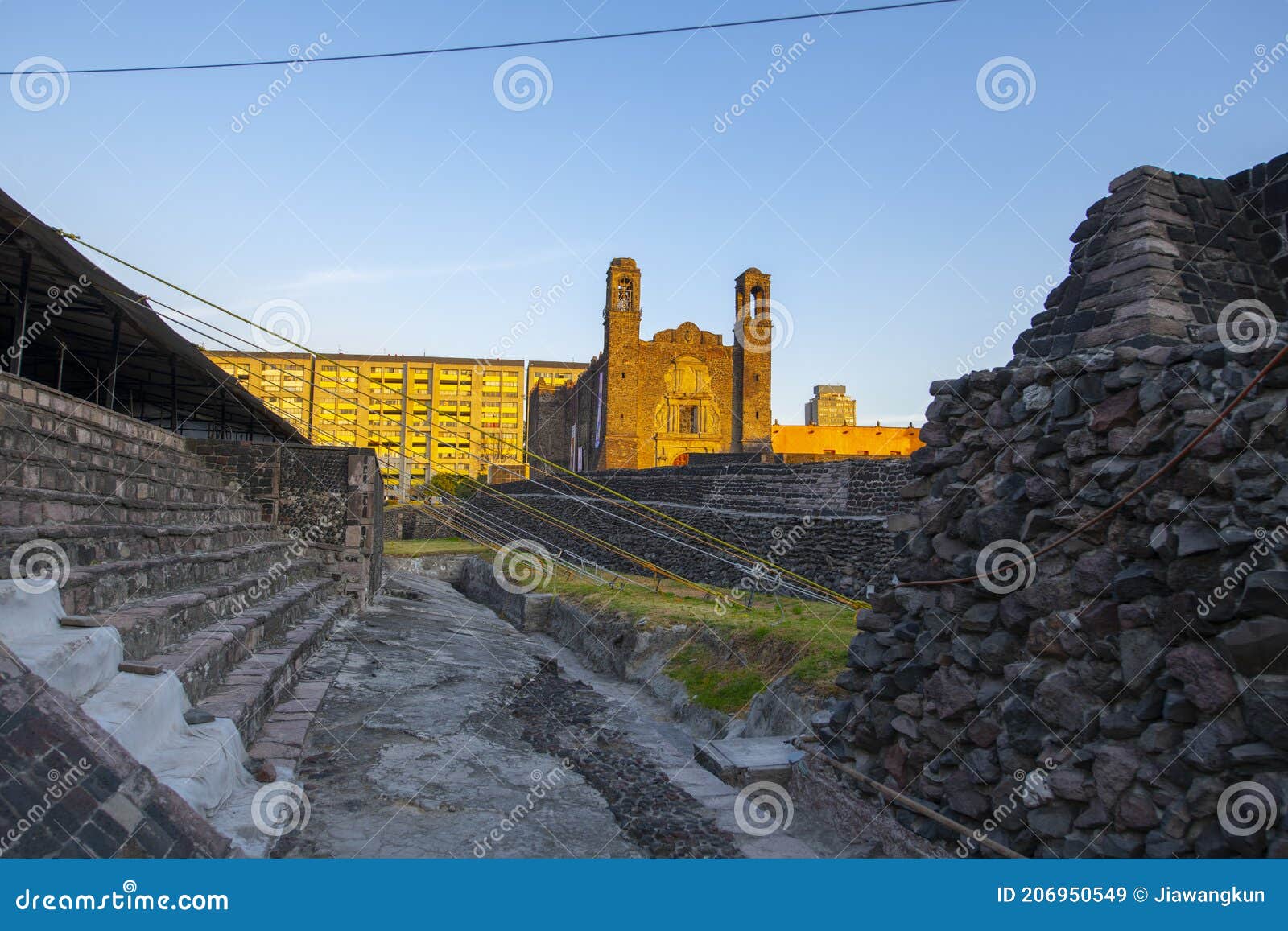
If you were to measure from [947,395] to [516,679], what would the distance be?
21.6 feet

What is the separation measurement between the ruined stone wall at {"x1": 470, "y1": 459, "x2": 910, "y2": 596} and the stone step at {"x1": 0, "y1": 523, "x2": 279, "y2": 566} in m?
6.00

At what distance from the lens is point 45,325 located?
770cm

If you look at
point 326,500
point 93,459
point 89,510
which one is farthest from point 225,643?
point 326,500

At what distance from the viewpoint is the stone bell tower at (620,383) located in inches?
1583

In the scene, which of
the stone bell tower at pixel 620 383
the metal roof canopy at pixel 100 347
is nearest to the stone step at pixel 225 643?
the metal roof canopy at pixel 100 347

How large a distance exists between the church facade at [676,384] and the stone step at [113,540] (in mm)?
32876

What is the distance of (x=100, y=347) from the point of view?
376 inches

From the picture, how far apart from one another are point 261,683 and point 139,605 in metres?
0.87

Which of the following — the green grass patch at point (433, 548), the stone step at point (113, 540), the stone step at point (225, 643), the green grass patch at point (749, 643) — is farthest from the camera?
the green grass patch at point (433, 548)

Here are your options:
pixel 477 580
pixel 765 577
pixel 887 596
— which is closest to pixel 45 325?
pixel 887 596

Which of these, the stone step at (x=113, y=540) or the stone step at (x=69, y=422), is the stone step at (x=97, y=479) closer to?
the stone step at (x=69, y=422)

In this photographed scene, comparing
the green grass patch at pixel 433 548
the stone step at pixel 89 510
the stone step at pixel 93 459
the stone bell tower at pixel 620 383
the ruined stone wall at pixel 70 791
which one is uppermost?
the stone bell tower at pixel 620 383

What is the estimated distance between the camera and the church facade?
40.4 metres

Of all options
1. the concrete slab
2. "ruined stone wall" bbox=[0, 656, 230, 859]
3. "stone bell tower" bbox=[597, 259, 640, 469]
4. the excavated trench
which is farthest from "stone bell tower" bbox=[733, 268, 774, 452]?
"ruined stone wall" bbox=[0, 656, 230, 859]
